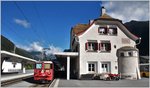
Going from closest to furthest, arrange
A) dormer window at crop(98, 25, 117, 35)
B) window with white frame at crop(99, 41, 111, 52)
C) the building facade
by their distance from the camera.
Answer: the building facade → window with white frame at crop(99, 41, 111, 52) → dormer window at crop(98, 25, 117, 35)

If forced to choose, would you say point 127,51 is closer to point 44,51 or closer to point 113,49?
point 113,49

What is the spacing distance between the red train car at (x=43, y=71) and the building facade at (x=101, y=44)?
4.61 meters

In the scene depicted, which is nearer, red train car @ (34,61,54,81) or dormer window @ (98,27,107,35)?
red train car @ (34,61,54,81)

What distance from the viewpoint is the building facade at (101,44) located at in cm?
2970

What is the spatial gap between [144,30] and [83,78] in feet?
429

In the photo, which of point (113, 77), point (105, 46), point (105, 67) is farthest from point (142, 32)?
point (113, 77)

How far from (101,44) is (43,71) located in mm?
8578

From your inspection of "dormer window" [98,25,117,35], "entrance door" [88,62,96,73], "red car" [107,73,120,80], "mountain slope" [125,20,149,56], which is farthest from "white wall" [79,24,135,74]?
"mountain slope" [125,20,149,56]

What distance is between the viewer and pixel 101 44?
3045 centimetres

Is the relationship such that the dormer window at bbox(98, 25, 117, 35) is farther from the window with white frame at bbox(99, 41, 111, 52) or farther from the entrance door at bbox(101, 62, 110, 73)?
the entrance door at bbox(101, 62, 110, 73)

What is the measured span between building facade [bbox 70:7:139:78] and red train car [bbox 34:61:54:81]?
461 cm

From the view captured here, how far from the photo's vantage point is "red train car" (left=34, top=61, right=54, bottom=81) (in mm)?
25517

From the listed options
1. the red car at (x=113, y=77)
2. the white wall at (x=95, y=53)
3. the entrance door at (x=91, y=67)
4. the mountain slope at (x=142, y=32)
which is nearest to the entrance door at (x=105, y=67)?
the white wall at (x=95, y=53)

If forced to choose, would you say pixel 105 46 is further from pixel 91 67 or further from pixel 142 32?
pixel 142 32
